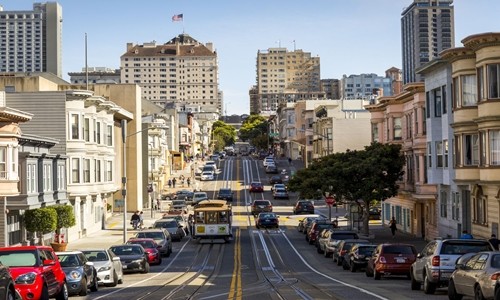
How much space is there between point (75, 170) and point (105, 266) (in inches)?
1289

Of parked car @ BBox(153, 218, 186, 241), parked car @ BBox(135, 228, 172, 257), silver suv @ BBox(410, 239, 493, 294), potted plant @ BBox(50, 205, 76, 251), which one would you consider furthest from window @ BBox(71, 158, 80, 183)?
silver suv @ BBox(410, 239, 493, 294)

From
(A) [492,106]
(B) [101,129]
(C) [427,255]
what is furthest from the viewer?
(B) [101,129]

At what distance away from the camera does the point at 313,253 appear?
54438 mm

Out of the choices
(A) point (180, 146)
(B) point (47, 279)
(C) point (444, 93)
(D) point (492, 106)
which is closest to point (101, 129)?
(C) point (444, 93)

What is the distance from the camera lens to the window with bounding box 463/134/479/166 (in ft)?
153

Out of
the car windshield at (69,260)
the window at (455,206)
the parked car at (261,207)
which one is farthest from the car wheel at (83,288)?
the parked car at (261,207)

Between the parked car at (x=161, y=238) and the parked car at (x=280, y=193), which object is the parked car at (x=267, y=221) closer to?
the parked car at (x=161, y=238)

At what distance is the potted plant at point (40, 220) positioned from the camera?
51031mm

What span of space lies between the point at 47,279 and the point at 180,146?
164 metres

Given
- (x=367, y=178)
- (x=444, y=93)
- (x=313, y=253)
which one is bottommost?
(x=313, y=253)

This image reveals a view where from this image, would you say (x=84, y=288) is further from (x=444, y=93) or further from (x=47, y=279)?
(x=444, y=93)

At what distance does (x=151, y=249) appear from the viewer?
4628 centimetres

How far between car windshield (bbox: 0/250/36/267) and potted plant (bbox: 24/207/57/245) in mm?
27799

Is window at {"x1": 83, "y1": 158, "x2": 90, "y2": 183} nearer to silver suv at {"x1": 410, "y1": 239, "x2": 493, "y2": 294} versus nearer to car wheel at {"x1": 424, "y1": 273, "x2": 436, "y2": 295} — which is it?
silver suv at {"x1": 410, "y1": 239, "x2": 493, "y2": 294}
